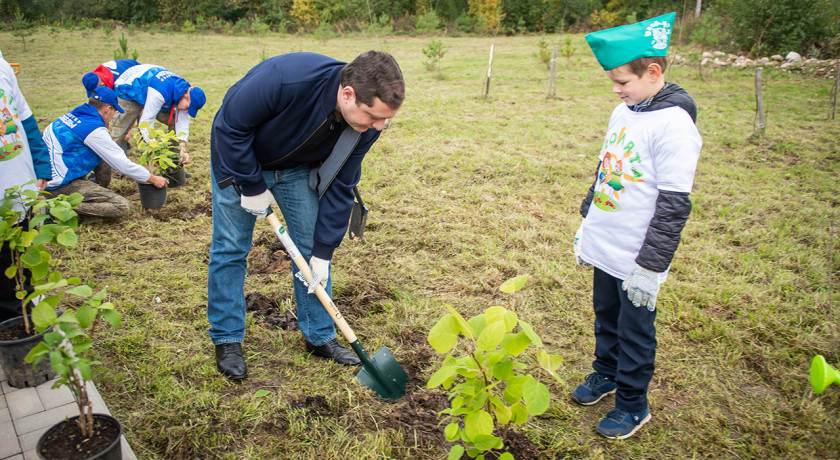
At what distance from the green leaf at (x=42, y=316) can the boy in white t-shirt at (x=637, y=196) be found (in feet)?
6.43

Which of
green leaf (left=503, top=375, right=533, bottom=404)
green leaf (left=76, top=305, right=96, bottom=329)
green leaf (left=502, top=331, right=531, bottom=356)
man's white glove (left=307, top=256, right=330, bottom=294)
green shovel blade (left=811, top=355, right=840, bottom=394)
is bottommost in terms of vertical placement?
green leaf (left=503, top=375, right=533, bottom=404)

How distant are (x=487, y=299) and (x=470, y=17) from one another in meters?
27.6

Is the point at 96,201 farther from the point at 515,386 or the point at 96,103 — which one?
the point at 515,386

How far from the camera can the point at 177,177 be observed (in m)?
5.05

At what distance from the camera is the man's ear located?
6.01 feet

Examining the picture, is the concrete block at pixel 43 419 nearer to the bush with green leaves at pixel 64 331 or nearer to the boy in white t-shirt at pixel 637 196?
the bush with green leaves at pixel 64 331

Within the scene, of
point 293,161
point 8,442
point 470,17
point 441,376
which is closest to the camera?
point 441,376

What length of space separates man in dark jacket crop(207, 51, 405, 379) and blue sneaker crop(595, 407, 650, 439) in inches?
49.5

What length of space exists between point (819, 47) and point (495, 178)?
12.1 meters

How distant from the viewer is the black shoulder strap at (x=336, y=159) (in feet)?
7.22

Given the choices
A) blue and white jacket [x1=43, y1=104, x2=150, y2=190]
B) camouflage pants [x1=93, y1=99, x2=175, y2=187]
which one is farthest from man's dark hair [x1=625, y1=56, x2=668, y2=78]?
camouflage pants [x1=93, y1=99, x2=175, y2=187]

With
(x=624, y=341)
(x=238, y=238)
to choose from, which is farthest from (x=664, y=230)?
(x=238, y=238)

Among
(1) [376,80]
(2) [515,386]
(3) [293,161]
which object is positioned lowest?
(2) [515,386]

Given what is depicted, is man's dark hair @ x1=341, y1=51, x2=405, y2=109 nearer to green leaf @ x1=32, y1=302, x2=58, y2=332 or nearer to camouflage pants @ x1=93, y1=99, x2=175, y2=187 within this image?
green leaf @ x1=32, y1=302, x2=58, y2=332
